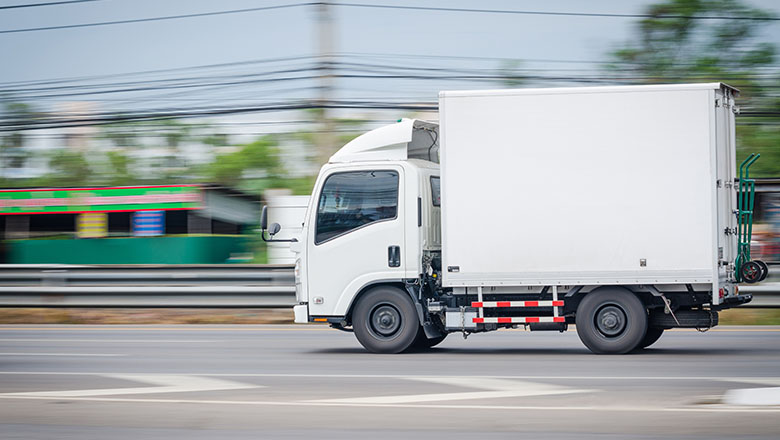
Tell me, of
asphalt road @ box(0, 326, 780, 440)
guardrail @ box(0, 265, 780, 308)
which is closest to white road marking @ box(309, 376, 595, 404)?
asphalt road @ box(0, 326, 780, 440)

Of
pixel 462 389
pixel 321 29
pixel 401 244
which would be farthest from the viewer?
pixel 321 29

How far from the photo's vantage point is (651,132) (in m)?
11.6

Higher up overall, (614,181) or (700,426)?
(614,181)

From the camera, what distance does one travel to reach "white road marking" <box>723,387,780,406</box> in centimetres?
818

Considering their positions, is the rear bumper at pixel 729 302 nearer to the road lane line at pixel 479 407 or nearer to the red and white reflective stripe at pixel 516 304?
the red and white reflective stripe at pixel 516 304

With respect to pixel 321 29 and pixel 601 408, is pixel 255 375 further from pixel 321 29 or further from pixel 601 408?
pixel 321 29

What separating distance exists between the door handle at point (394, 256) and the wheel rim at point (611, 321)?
2.42 m

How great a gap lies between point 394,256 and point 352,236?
1.95 ft

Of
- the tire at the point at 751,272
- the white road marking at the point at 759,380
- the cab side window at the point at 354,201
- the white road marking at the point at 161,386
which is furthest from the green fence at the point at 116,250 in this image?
the white road marking at the point at 759,380

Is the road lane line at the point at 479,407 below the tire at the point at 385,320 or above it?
below

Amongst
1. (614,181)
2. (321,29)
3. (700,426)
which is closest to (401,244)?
(614,181)

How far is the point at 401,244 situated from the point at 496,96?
208cm

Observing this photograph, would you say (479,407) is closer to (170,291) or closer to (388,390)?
(388,390)

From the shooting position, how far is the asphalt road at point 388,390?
7387 mm
